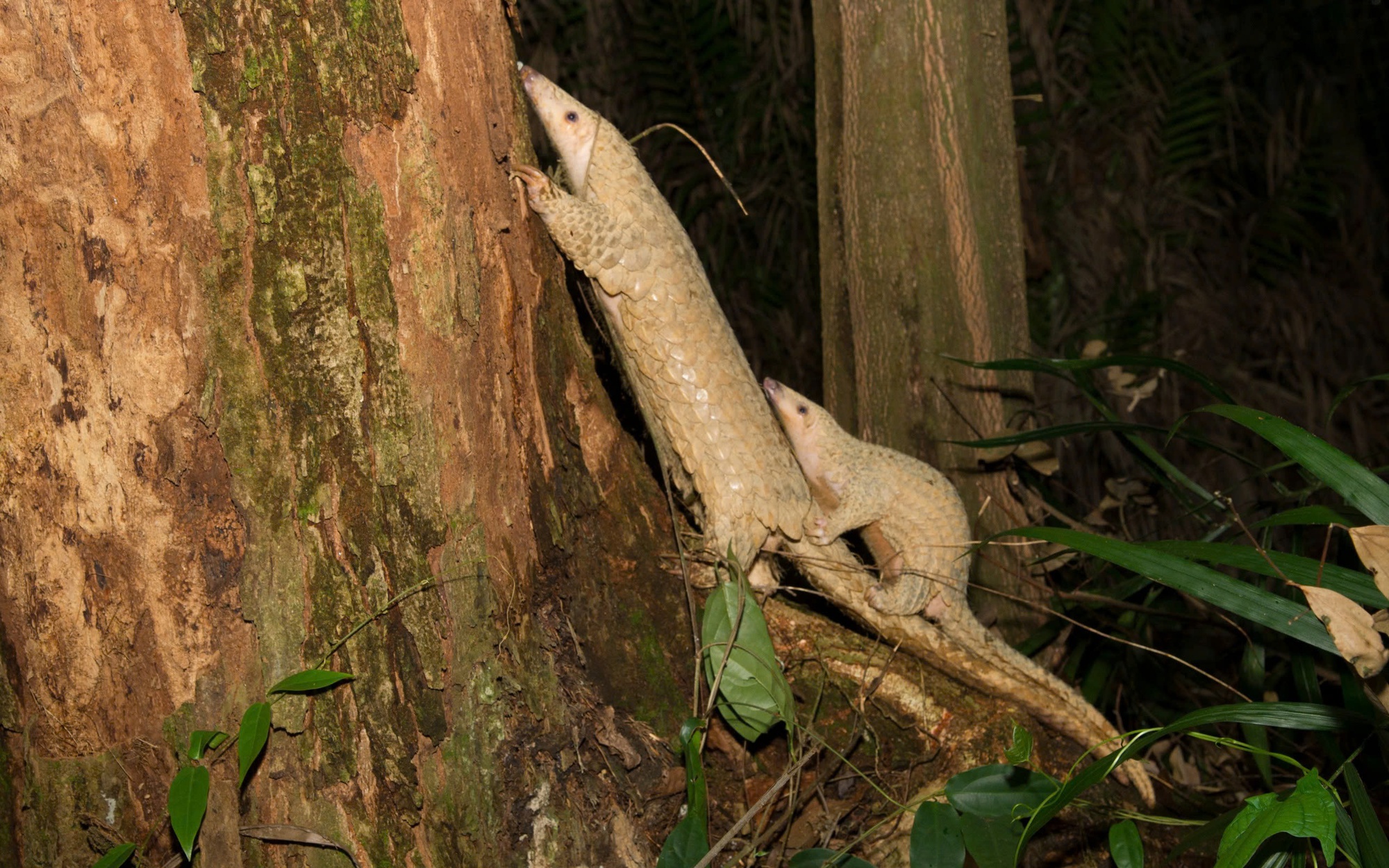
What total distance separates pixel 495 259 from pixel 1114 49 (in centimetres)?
511

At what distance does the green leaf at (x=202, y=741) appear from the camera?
5.16 ft

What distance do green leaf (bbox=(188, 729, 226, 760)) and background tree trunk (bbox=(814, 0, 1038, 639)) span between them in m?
2.19

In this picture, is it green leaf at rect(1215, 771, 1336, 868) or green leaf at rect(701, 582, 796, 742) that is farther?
green leaf at rect(701, 582, 796, 742)

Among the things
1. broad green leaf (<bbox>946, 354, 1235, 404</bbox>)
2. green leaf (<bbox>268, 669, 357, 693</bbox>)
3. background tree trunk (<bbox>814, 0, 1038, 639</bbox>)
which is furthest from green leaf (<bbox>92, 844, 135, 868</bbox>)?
background tree trunk (<bbox>814, 0, 1038, 639</bbox>)

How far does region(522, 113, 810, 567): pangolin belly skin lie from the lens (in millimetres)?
2311

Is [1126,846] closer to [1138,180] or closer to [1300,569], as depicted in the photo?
[1300,569]

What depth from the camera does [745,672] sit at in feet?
6.52

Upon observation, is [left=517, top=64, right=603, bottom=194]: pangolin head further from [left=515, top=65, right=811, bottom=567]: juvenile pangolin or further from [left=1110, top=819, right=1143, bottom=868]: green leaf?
[left=1110, top=819, right=1143, bottom=868]: green leaf

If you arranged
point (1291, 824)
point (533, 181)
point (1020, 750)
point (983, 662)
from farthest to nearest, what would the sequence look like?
1. point (983, 662)
2. point (533, 181)
3. point (1020, 750)
4. point (1291, 824)

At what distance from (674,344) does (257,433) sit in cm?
99

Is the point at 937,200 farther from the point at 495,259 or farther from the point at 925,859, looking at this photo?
the point at 925,859

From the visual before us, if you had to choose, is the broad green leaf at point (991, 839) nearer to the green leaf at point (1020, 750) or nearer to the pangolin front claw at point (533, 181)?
the green leaf at point (1020, 750)

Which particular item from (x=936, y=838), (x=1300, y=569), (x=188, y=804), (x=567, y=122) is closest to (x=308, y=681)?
(x=188, y=804)

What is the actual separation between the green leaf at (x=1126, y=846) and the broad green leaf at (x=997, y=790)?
0.40 ft
